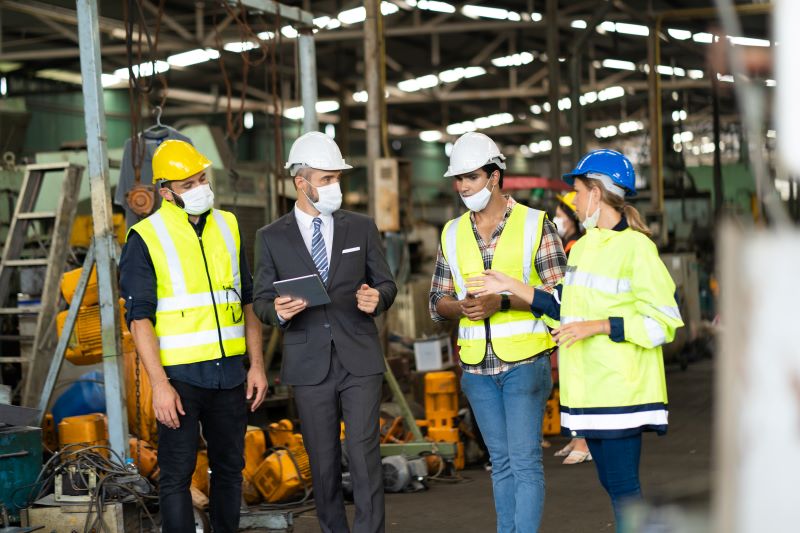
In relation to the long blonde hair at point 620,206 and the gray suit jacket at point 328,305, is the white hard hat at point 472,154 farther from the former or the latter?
the long blonde hair at point 620,206

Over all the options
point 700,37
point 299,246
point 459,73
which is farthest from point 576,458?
point 459,73

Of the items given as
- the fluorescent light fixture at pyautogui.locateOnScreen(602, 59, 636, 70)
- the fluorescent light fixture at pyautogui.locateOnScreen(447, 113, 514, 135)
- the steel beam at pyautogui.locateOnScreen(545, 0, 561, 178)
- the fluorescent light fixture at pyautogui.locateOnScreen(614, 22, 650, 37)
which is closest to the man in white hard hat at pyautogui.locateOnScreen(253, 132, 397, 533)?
the steel beam at pyautogui.locateOnScreen(545, 0, 561, 178)

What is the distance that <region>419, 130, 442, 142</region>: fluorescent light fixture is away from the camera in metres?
30.9

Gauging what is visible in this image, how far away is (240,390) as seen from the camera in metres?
4.58

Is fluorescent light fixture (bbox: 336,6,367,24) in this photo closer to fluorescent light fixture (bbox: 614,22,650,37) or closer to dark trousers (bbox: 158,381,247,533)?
fluorescent light fixture (bbox: 614,22,650,37)

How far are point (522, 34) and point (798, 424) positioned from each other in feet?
66.2

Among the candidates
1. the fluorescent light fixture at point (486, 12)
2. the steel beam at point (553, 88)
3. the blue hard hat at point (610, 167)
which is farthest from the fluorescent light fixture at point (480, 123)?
the blue hard hat at point (610, 167)

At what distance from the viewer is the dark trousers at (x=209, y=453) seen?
438 cm

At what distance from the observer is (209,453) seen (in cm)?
459

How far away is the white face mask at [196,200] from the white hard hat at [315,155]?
15.5 inches

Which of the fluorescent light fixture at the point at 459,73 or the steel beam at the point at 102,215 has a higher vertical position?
the fluorescent light fixture at the point at 459,73

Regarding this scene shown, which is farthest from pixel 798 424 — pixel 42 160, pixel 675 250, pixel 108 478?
pixel 675 250

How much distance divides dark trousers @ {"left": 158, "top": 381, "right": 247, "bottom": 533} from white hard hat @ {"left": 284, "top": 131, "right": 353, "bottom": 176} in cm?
100

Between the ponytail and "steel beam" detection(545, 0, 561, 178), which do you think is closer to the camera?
the ponytail
